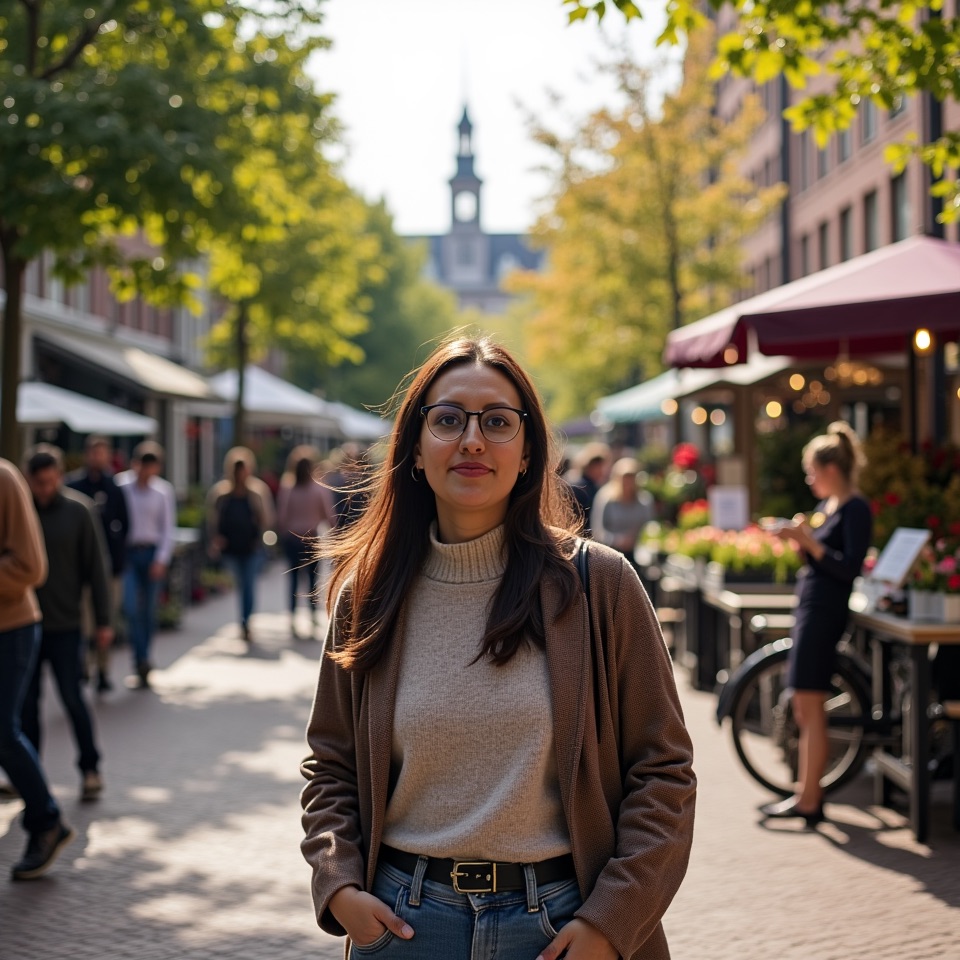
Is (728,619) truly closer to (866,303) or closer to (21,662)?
(866,303)

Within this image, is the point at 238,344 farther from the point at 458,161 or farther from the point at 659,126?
the point at 458,161

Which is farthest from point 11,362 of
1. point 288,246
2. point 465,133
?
point 465,133

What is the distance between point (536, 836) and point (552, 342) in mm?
31282

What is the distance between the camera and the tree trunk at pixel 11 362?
12.8 m

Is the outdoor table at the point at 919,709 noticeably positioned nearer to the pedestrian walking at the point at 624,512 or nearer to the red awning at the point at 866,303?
the red awning at the point at 866,303

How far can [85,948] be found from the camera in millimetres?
5434

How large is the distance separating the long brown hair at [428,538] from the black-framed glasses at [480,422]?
0.20 feet

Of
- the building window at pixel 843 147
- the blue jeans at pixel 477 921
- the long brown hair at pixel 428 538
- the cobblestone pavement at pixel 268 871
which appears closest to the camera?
the blue jeans at pixel 477 921

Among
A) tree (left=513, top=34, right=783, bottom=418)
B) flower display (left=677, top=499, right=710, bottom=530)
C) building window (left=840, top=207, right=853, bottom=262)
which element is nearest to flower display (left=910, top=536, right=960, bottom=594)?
flower display (left=677, top=499, right=710, bottom=530)

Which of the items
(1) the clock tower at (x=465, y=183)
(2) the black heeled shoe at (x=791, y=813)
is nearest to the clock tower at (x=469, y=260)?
(1) the clock tower at (x=465, y=183)

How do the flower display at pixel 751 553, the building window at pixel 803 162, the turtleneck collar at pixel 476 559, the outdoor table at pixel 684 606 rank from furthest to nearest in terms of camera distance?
the building window at pixel 803 162
the outdoor table at pixel 684 606
the flower display at pixel 751 553
the turtleneck collar at pixel 476 559

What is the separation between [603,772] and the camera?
2662mm

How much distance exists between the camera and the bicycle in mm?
7688

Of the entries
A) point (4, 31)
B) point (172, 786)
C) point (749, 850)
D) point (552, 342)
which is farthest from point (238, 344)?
point (749, 850)
